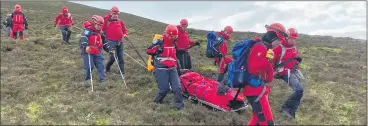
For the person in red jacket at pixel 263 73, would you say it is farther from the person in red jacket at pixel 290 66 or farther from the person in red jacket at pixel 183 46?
the person in red jacket at pixel 183 46

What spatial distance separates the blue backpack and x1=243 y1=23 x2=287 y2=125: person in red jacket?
0.11 meters

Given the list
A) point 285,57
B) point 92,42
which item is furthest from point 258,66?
point 92,42

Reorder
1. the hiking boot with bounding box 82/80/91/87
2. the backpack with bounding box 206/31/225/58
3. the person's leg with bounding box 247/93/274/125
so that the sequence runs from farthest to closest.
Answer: the backpack with bounding box 206/31/225/58
the hiking boot with bounding box 82/80/91/87
the person's leg with bounding box 247/93/274/125

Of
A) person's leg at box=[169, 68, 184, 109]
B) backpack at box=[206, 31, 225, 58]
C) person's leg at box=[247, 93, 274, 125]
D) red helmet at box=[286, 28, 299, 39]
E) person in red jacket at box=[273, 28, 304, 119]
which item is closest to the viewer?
person's leg at box=[247, 93, 274, 125]

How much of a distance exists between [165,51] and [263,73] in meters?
4.48

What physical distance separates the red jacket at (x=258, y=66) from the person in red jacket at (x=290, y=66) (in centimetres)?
307

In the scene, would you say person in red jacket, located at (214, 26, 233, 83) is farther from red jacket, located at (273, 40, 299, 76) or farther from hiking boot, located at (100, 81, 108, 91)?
hiking boot, located at (100, 81, 108, 91)

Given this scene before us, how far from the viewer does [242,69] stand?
32.2 feet

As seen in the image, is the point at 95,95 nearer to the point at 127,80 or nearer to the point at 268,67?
the point at 127,80

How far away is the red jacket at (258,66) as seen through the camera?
31.1 ft

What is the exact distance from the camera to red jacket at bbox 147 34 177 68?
1324 centimetres

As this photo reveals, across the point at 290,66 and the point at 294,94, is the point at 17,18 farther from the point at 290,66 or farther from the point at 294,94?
the point at 294,94

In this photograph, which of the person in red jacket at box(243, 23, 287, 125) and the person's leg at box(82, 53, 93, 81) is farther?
the person's leg at box(82, 53, 93, 81)

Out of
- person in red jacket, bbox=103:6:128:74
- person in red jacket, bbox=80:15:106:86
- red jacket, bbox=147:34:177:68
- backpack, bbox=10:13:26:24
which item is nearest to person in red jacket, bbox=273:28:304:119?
red jacket, bbox=147:34:177:68
